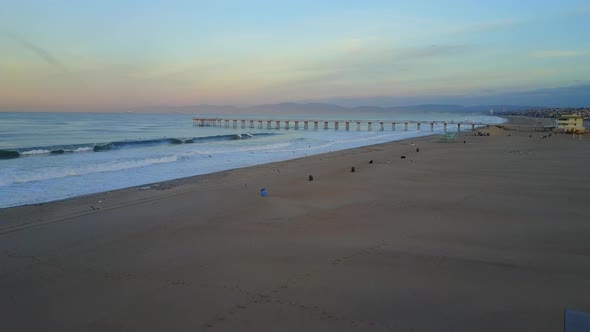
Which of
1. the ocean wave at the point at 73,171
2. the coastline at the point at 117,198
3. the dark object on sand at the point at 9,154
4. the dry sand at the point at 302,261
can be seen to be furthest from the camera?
the dark object on sand at the point at 9,154

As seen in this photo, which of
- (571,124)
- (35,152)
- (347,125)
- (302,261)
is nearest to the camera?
(302,261)

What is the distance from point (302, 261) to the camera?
522 centimetres

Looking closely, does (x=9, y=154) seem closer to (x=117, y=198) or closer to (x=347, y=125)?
(x=117, y=198)

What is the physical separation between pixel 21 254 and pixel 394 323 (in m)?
5.43

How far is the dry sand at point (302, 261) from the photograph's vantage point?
3.76 m

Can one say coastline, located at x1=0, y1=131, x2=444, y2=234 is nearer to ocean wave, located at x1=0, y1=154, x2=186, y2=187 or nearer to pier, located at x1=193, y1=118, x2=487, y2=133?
ocean wave, located at x1=0, y1=154, x2=186, y2=187

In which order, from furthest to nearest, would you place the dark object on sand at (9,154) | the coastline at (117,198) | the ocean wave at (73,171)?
the dark object on sand at (9,154), the ocean wave at (73,171), the coastline at (117,198)

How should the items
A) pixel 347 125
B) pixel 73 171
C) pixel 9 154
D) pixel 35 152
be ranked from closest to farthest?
1. pixel 73 171
2. pixel 9 154
3. pixel 35 152
4. pixel 347 125

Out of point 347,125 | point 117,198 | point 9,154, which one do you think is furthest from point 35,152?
point 347,125

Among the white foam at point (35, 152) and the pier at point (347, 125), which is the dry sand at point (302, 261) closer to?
the white foam at point (35, 152)

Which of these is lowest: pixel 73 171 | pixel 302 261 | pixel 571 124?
pixel 302 261

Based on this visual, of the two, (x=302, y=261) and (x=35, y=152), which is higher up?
(x=35, y=152)

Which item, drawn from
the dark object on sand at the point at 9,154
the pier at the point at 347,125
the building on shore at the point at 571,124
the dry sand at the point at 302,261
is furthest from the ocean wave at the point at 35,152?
the pier at the point at 347,125

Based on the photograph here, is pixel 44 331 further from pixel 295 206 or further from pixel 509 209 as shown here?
pixel 509 209
